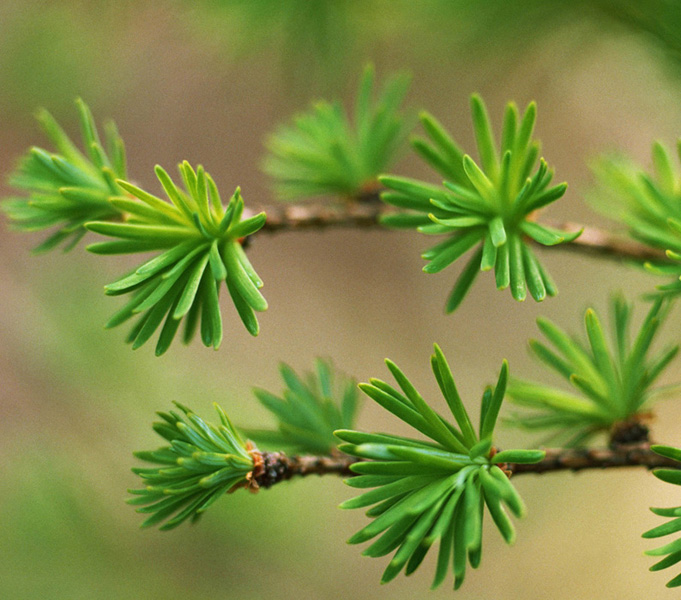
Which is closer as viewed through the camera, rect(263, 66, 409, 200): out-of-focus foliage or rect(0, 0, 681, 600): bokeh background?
rect(263, 66, 409, 200): out-of-focus foliage

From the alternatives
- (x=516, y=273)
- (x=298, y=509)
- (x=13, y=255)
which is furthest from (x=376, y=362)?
(x=516, y=273)

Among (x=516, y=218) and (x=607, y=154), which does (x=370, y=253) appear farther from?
(x=516, y=218)

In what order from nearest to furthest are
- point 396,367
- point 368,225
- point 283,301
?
point 396,367 → point 368,225 → point 283,301

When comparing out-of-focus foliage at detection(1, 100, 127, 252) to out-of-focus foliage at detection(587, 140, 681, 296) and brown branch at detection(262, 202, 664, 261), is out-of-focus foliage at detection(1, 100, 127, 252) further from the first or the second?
out-of-focus foliage at detection(587, 140, 681, 296)

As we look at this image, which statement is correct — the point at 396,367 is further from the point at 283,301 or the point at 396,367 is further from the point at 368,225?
the point at 283,301

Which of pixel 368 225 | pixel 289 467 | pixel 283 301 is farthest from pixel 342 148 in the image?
pixel 283 301

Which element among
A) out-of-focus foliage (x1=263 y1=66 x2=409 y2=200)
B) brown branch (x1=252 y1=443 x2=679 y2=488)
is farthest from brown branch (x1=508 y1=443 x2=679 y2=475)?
out-of-focus foliage (x1=263 y1=66 x2=409 y2=200)
